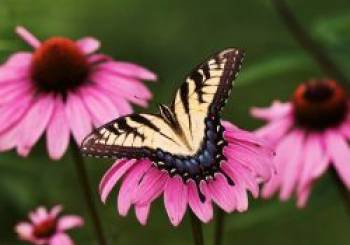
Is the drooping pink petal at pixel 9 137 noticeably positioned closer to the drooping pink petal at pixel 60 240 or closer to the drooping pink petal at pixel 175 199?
the drooping pink petal at pixel 60 240

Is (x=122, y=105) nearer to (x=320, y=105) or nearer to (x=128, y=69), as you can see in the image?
(x=128, y=69)

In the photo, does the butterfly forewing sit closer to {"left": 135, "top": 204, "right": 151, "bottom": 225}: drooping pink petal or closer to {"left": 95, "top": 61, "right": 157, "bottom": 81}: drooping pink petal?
{"left": 135, "top": 204, "right": 151, "bottom": 225}: drooping pink petal

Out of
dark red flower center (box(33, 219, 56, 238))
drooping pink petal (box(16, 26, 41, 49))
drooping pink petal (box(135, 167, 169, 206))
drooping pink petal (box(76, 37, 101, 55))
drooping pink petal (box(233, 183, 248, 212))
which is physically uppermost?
drooping pink petal (box(16, 26, 41, 49))

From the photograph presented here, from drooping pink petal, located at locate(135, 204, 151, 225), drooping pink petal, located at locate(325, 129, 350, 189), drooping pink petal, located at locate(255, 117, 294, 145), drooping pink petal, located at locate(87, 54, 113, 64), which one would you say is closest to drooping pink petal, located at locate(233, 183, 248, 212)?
drooping pink petal, located at locate(135, 204, 151, 225)

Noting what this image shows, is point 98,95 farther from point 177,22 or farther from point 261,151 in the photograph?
point 177,22

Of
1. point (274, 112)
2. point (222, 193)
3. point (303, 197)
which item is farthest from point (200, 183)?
point (274, 112)

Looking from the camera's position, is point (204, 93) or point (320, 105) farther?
point (320, 105)
